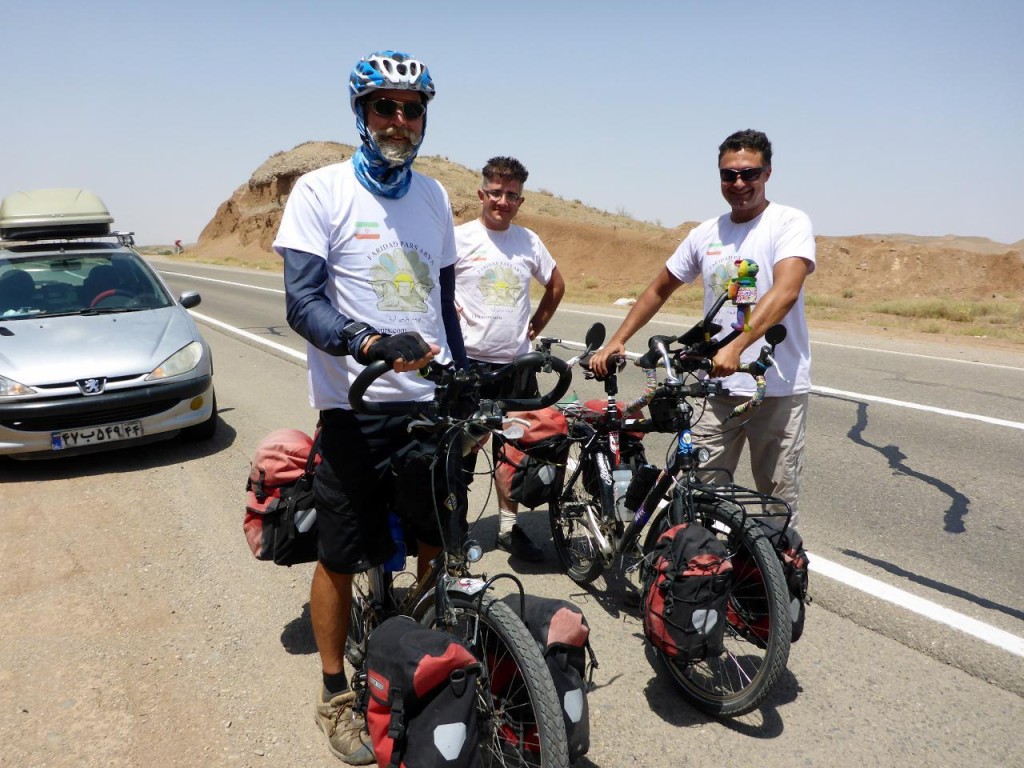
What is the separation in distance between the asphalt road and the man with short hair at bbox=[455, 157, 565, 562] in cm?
26

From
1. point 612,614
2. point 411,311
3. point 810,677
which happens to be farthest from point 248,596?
point 810,677

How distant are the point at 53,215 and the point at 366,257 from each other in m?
8.94

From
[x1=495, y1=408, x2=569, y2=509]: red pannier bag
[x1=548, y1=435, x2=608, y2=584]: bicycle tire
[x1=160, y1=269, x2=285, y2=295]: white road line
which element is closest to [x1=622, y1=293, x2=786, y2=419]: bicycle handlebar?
[x1=495, y1=408, x2=569, y2=509]: red pannier bag

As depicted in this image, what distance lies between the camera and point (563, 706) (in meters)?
2.27

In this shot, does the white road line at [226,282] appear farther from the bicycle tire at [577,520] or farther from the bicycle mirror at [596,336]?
the bicycle mirror at [596,336]

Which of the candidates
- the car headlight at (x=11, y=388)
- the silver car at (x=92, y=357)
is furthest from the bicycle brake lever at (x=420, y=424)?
the car headlight at (x=11, y=388)

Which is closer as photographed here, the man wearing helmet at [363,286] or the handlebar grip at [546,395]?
the handlebar grip at [546,395]

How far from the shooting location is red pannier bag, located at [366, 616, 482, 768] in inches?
81.9

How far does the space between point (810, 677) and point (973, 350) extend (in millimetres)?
10600

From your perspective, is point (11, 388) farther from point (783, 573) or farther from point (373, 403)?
point (783, 573)

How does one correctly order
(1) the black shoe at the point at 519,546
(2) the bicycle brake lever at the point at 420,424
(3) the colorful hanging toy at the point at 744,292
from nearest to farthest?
1. (2) the bicycle brake lever at the point at 420,424
2. (3) the colorful hanging toy at the point at 744,292
3. (1) the black shoe at the point at 519,546

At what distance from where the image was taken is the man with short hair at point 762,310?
11.7 feet

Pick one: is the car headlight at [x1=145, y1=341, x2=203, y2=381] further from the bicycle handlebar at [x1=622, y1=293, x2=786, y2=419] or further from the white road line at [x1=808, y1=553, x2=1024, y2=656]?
the white road line at [x1=808, y1=553, x2=1024, y2=656]

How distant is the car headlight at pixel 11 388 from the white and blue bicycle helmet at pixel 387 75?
14.6ft
